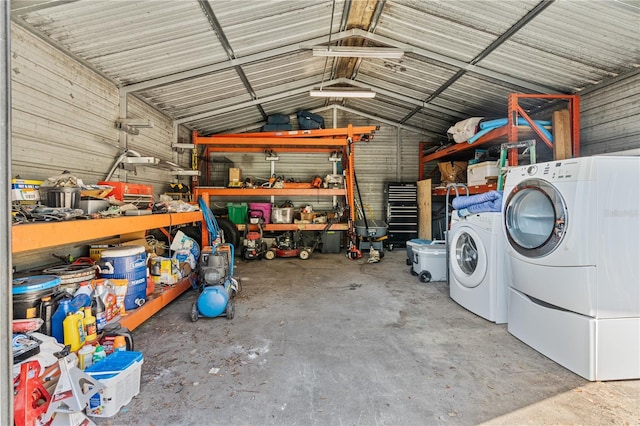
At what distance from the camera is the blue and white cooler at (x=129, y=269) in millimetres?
2553

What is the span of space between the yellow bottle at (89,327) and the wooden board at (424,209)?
6440mm

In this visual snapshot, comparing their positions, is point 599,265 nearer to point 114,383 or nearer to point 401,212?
point 114,383

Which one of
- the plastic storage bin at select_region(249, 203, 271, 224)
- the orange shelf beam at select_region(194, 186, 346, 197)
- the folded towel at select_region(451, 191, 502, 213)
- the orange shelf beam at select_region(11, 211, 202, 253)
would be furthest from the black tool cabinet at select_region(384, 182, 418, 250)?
the orange shelf beam at select_region(11, 211, 202, 253)

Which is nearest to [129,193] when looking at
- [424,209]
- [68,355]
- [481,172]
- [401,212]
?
[68,355]

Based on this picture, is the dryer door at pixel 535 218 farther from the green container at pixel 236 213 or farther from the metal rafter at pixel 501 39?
the green container at pixel 236 213

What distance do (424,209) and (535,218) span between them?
4.69 meters

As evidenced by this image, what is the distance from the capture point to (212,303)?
282cm

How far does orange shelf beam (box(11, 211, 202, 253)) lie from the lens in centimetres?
150

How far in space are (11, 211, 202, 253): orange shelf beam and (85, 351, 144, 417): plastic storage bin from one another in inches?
29.0

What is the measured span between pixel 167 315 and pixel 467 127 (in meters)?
5.42

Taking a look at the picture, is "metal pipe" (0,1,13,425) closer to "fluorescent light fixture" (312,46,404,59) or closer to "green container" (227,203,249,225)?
"fluorescent light fixture" (312,46,404,59)

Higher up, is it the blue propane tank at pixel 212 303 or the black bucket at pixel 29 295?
the black bucket at pixel 29 295

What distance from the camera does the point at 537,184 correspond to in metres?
2.30

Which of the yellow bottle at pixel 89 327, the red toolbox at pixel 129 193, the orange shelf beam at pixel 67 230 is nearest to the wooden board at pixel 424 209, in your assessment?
the red toolbox at pixel 129 193
